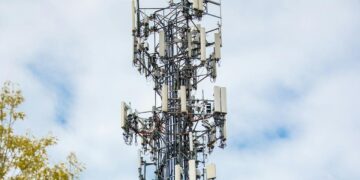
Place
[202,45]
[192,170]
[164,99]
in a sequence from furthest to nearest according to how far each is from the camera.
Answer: [202,45]
[164,99]
[192,170]

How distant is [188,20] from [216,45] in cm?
159

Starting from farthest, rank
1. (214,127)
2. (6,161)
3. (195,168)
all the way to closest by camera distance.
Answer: (214,127)
(195,168)
(6,161)

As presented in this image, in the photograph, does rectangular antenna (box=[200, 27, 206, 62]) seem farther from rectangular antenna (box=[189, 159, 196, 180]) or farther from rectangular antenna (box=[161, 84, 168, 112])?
rectangular antenna (box=[189, 159, 196, 180])

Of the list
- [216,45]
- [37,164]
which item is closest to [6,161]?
[37,164]

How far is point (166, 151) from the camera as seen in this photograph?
25062 millimetres

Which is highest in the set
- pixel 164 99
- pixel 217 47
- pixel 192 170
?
pixel 217 47

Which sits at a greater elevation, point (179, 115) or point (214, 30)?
point (214, 30)

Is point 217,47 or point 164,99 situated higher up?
point 217,47

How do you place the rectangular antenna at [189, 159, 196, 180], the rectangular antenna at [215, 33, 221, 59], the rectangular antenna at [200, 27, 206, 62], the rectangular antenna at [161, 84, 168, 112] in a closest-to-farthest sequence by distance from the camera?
the rectangular antenna at [189, 159, 196, 180], the rectangular antenna at [161, 84, 168, 112], the rectangular antenna at [200, 27, 206, 62], the rectangular antenna at [215, 33, 221, 59]

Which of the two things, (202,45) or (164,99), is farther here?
(202,45)

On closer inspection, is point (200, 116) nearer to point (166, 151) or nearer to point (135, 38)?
point (166, 151)

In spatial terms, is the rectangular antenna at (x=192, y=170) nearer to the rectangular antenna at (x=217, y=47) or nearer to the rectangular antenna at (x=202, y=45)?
the rectangular antenna at (x=202, y=45)

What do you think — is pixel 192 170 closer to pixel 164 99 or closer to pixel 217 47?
pixel 164 99

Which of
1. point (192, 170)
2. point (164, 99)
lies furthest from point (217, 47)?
point (192, 170)
